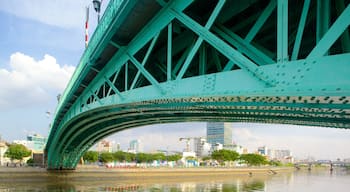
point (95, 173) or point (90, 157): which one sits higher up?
point (95, 173)

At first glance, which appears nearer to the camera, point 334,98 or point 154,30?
point 334,98

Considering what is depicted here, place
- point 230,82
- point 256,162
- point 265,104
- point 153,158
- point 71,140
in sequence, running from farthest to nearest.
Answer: point 256,162 → point 153,158 → point 71,140 → point 265,104 → point 230,82

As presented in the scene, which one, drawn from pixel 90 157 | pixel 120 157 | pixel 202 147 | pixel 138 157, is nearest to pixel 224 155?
pixel 138 157

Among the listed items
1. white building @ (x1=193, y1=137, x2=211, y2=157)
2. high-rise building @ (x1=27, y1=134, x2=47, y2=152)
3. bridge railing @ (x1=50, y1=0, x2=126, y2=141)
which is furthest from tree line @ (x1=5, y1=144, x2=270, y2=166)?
high-rise building @ (x1=27, y1=134, x2=47, y2=152)

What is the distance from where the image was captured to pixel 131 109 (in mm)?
14805

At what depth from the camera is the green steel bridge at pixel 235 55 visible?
532cm

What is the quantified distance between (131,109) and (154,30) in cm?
558

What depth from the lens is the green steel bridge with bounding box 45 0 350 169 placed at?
17.5 feet

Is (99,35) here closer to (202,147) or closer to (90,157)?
(90,157)

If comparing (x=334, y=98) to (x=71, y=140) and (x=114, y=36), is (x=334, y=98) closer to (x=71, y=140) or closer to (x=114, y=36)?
(x=114, y=36)

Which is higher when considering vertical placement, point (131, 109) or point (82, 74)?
point (82, 74)

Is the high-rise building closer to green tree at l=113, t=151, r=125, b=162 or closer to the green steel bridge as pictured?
green tree at l=113, t=151, r=125, b=162

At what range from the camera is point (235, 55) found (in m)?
6.71

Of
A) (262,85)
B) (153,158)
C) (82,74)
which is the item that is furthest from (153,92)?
(153,158)
